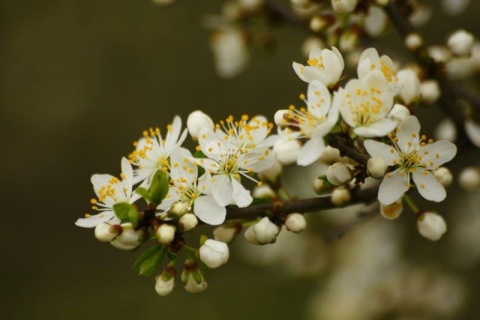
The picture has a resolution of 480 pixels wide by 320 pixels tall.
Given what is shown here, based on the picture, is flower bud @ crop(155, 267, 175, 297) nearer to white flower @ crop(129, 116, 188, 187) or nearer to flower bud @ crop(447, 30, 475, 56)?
white flower @ crop(129, 116, 188, 187)

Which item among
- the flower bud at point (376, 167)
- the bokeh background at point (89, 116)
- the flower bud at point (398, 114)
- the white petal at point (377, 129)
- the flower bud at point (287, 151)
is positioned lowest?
the bokeh background at point (89, 116)

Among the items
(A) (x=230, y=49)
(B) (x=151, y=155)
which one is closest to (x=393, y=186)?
(B) (x=151, y=155)

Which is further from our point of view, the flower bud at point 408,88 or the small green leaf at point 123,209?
the flower bud at point 408,88

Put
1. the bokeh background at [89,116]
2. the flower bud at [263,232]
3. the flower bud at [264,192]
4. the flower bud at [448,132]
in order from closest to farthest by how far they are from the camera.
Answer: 1. the flower bud at [263,232]
2. the flower bud at [264,192]
3. the flower bud at [448,132]
4. the bokeh background at [89,116]

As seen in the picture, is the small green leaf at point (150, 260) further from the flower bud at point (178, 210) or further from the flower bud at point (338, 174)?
the flower bud at point (338, 174)

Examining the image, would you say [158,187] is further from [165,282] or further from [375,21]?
[375,21]

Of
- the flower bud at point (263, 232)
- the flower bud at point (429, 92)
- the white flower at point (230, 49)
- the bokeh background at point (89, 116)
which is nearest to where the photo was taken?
the flower bud at point (263, 232)

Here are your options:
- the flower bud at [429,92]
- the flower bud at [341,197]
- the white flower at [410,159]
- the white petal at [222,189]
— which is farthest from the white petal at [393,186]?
the flower bud at [429,92]
